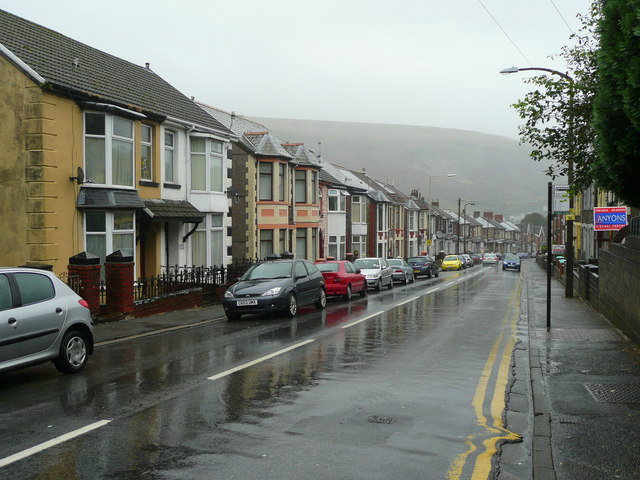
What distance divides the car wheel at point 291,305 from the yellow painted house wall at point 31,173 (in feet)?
20.6

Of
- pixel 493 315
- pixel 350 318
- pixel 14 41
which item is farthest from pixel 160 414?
pixel 14 41

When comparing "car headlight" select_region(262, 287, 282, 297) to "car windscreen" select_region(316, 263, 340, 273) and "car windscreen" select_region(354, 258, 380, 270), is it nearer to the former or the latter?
"car windscreen" select_region(316, 263, 340, 273)

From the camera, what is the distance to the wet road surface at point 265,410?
18.5 ft

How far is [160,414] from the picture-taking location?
7.28 m

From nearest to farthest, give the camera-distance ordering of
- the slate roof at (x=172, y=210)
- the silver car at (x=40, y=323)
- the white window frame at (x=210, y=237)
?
the silver car at (x=40, y=323) → the slate roof at (x=172, y=210) → the white window frame at (x=210, y=237)

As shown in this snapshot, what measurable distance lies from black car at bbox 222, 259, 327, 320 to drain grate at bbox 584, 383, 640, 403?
975 cm

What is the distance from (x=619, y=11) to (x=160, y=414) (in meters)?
7.83

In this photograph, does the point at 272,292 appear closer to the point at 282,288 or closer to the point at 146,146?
the point at 282,288

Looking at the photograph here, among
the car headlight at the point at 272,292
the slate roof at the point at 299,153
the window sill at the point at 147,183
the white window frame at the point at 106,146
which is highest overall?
the slate roof at the point at 299,153

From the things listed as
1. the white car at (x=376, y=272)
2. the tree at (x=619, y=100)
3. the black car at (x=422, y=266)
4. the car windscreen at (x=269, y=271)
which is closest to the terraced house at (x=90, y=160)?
the car windscreen at (x=269, y=271)

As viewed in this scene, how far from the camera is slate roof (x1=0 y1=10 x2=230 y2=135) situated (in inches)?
703

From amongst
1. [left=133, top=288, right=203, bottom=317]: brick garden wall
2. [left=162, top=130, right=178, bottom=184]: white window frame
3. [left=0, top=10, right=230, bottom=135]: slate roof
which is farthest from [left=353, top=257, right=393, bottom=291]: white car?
[left=162, top=130, right=178, bottom=184]: white window frame

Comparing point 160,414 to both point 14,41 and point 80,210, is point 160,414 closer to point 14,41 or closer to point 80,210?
point 80,210

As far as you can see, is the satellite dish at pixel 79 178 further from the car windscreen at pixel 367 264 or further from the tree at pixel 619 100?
the car windscreen at pixel 367 264
